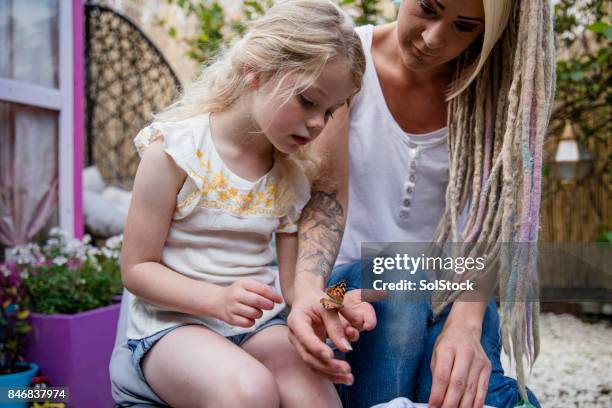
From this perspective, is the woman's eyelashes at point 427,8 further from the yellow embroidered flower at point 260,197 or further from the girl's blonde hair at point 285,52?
the yellow embroidered flower at point 260,197

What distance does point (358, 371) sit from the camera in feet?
4.65

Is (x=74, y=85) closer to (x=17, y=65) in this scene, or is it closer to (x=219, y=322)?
(x=17, y=65)

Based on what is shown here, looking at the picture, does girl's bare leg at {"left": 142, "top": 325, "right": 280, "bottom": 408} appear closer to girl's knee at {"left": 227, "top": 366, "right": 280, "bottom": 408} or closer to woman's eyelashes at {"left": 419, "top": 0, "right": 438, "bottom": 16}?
girl's knee at {"left": 227, "top": 366, "right": 280, "bottom": 408}

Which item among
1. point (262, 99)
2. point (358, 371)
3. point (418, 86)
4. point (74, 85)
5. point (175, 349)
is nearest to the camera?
point (175, 349)

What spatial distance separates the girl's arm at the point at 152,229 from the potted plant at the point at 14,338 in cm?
94

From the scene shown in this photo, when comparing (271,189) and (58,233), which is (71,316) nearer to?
(58,233)

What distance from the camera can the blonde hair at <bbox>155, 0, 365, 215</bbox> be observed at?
1.22m

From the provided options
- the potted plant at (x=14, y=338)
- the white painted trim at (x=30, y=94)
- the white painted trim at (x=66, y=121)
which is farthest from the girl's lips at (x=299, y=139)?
the white painted trim at (x=66, y=121)

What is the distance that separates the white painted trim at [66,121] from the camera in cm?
266

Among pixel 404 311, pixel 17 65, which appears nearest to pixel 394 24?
pixel 404 311

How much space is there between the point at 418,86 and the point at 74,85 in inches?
69.5

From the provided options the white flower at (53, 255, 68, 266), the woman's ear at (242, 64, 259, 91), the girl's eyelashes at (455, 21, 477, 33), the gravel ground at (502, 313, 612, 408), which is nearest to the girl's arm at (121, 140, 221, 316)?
the woman's ear at (242, 64, 259, 91)

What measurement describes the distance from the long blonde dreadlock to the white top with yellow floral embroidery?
0.52m

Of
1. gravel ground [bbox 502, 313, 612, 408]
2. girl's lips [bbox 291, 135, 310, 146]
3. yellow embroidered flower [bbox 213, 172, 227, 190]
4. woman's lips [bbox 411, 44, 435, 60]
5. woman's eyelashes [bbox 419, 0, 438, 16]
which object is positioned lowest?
gravel ground [bbox 502, 313, 612, 408]
